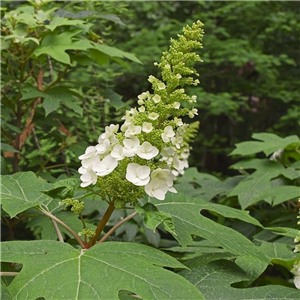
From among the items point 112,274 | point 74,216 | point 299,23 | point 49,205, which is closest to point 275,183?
point 74,216

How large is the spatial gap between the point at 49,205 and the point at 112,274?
505 mm

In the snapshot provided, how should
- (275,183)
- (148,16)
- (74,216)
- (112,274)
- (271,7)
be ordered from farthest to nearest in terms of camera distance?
(271,7), (148,16), (275,183), (74,216), (112,274)

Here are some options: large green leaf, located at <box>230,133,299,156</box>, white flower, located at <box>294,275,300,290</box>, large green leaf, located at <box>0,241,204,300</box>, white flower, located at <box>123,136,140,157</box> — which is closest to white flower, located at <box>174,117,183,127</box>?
white flower, located at <box>123,136,140,157</box>

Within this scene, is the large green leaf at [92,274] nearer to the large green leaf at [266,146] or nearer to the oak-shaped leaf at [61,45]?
the oak-shaped leaf at [61,45]

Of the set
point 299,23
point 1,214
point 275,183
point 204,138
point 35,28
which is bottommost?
point 204,138

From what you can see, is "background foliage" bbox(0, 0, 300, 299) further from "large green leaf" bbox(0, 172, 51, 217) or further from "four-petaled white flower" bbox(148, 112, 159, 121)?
"four-petaled white flower" bbox(148, 112, 159, 121)

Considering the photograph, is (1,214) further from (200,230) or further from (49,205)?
(200,230)

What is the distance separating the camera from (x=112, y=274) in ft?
3.06

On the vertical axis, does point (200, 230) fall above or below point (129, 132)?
below

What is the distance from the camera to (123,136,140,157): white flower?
3.61ft

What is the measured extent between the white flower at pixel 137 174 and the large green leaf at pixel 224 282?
0.89 feet

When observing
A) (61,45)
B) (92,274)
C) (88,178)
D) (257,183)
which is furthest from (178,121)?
(257,183)

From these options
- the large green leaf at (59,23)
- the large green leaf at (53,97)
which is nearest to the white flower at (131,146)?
the large green leaf at (53,97)

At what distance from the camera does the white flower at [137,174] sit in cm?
107
